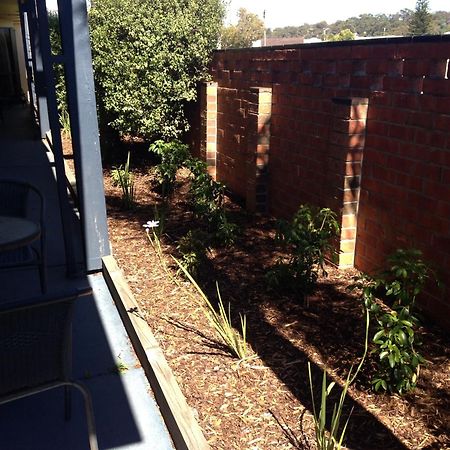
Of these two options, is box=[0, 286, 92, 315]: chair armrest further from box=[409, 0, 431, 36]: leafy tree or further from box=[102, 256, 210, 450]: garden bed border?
box=[409, 0, 431, 36]: leafy tree

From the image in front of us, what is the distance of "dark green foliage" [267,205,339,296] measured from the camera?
13.7 ft

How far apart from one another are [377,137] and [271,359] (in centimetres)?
199

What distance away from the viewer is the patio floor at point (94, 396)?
9.28 feet

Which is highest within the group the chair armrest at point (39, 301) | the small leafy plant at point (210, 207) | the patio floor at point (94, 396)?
the chair armrest at point (39, 301)

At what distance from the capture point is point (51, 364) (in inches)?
91.7

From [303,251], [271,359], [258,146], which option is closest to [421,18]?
[258,146]

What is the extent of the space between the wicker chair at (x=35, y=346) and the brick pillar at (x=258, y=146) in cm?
447

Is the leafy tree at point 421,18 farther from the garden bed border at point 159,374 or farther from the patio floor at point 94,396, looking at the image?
the garden bed border at point 159,374

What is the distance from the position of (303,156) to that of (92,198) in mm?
2206

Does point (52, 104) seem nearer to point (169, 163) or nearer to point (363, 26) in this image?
point (169, 163)

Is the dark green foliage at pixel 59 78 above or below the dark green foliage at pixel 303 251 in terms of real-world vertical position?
above

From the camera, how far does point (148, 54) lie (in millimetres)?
7840

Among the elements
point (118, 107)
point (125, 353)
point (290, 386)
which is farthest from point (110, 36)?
point (290, 386)

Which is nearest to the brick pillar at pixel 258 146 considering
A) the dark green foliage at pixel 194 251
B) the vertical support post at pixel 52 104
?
the dark green foliage at pixel 194 251
